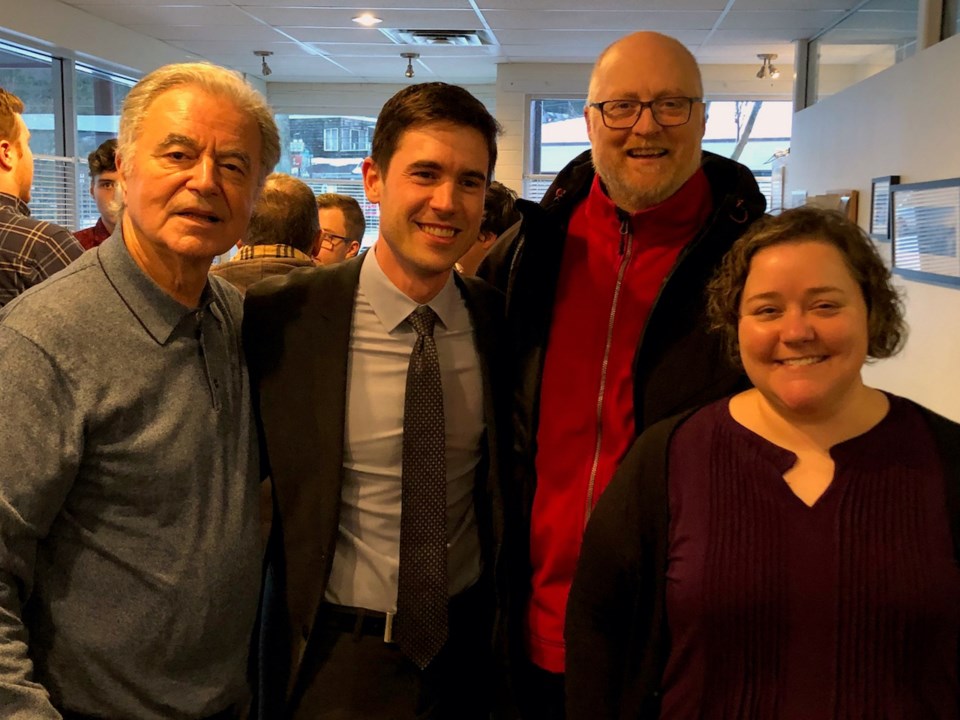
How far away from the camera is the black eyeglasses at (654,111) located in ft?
5.67

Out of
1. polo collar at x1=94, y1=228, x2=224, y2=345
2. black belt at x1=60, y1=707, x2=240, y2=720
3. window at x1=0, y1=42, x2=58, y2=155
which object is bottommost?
black belt at x1=60, y1=707, x2=240, y2=720

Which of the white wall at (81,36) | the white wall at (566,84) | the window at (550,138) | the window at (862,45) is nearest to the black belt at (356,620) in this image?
the window at (862,45)

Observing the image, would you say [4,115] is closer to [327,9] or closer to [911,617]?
[911,617]

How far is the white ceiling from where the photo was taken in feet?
18.0

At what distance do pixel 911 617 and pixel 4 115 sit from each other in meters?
2.73

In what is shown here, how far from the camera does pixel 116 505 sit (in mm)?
1308

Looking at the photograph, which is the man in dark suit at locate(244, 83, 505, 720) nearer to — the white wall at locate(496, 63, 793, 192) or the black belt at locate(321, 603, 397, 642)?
the black belt at locate(321, 603, 397, 642)

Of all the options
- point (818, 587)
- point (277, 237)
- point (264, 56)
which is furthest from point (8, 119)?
point (264, 56)

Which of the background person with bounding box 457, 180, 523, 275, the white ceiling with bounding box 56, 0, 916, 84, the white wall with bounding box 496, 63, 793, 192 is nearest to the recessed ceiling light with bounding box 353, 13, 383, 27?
the white ceiling with bounding box 56, 0, 916, 84

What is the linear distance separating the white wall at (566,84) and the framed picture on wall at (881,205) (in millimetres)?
3299

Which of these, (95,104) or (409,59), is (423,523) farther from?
(409,59)

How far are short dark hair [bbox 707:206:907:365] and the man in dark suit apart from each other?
0.55 meters

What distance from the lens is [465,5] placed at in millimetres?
5473

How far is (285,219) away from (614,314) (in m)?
1.34
